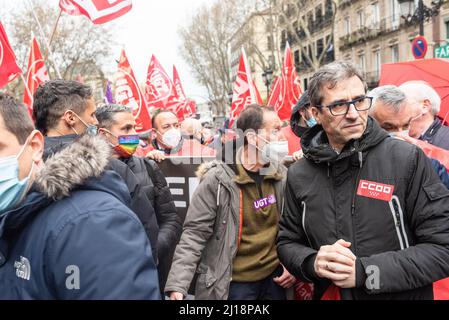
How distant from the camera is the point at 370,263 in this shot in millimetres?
1805

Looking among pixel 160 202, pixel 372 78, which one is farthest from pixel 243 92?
pixel 372 78

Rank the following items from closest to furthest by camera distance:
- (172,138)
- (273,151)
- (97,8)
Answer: (273,151) → (172,138) → (97,8)

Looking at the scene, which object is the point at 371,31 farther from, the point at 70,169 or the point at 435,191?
the point at 70,169

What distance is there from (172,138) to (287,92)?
4872 millimetres

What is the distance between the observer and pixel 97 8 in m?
6.03

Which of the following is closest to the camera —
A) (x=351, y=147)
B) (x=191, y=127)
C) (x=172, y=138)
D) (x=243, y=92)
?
(x=351, y=147)

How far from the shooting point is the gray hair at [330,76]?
6.84 feet

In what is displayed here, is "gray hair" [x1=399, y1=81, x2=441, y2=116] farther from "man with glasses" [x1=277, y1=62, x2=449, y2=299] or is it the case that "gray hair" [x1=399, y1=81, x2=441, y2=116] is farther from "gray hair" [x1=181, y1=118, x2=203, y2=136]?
"gray hair" [x1=181, y1=118, x2=203, y2=136]

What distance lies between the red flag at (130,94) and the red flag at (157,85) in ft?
9.53

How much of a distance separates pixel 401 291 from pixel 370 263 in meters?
0.20

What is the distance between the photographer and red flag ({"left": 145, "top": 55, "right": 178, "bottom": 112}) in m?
10.4

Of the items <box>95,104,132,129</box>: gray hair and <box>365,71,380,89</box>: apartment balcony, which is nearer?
<box>95,104,132,129</box>: gray hair

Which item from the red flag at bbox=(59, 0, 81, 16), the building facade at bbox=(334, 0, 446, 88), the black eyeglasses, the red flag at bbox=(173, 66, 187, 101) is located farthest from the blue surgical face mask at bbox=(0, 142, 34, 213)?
the building facade at bbox=(334, 0, 446, 88)

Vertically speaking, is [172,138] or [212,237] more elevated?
[172,138]
